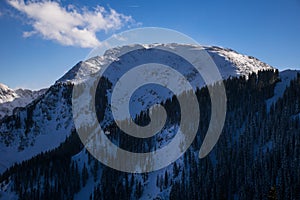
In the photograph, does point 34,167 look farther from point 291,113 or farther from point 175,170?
point 291,113

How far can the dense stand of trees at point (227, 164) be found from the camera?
111562 mm

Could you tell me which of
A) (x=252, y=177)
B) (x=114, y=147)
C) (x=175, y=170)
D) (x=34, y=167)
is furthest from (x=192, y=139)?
(x=34, y=167)

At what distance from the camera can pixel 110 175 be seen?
6609 inches

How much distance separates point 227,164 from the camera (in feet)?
412

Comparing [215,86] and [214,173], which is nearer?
[214,173]

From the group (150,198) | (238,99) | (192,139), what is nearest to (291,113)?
(238,99)

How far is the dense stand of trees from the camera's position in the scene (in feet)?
366

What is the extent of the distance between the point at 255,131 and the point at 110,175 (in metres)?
84.0

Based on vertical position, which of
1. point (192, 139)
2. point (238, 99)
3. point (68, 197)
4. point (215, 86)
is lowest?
point (68, 197)

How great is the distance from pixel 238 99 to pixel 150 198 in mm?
73072

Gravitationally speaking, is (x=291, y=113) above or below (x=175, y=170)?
above

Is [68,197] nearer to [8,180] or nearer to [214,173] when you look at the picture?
[8,180]

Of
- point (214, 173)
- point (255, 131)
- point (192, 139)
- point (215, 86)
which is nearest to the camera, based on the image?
point (214, 173)

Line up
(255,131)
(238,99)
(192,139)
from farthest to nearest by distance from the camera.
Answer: (238,99) → (192,139) → (255,131)
